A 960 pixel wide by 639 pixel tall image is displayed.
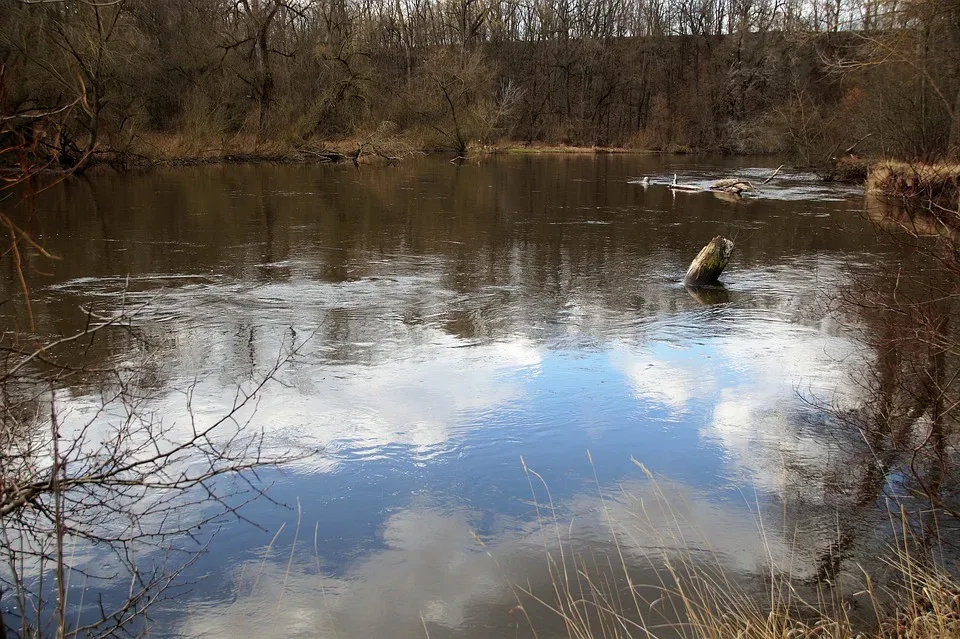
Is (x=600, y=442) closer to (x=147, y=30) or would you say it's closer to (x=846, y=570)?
(x=846, y=570)

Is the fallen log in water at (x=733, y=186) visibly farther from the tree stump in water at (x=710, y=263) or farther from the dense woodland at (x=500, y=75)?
the tree stump in water at (x=710, y=263)

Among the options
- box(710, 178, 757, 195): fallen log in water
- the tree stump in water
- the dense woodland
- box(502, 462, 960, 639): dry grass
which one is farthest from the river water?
box(710, 178, 757, 195): fallen log in water

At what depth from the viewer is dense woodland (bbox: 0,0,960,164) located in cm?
2133

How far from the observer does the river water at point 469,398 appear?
4.37 meters

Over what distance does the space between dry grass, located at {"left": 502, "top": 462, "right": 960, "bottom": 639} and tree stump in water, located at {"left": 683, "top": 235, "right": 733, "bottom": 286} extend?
731cm

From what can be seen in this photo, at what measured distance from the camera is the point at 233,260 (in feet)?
42.0

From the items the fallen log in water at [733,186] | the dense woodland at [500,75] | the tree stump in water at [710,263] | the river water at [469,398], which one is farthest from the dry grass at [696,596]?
the fallen log in water at [733,186]

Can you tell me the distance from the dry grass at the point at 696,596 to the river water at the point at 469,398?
67 millimetres

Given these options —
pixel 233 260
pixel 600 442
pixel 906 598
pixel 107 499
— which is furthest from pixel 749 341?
pixel 233 260

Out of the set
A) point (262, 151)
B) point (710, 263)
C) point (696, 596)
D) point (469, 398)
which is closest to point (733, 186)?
point (710, 263)

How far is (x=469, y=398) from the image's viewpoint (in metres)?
6.87

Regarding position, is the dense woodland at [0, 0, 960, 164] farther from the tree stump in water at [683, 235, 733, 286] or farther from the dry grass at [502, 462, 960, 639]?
the tree stump in water at [683, 235, 733, 286]

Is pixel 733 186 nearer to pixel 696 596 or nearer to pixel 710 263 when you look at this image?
pixel 710 263

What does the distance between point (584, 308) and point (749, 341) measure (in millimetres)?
2222
